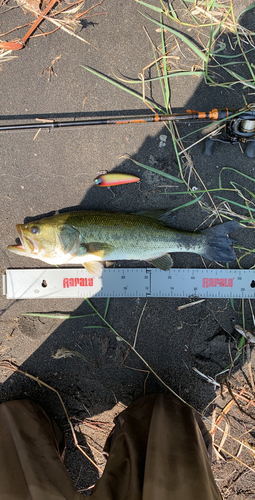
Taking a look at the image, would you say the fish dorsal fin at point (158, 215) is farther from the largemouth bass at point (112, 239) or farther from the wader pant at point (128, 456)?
the wader pant at point (128, 456)

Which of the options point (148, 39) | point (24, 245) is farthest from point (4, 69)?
point (24, 245)

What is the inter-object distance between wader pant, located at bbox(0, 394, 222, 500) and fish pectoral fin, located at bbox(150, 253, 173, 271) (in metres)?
1.48

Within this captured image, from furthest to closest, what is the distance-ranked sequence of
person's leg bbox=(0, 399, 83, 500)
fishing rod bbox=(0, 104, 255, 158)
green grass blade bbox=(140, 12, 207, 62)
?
green grass blade bbox=(140, 12, 207, 62), fishing rod bbox=(0, 104, 255, 158), person's leg bbox=(0, 399, 83, 500)

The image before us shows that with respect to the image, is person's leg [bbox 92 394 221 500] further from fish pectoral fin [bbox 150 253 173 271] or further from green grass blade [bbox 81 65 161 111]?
→ green grass blade [bbox 81 65 161 111]

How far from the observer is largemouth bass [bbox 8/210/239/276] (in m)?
2.80

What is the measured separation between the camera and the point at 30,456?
2.48 meters

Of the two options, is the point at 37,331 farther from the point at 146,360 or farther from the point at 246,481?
the point at 246,481

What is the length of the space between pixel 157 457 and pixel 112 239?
6.58ft

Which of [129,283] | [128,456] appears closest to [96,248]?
[129,283]

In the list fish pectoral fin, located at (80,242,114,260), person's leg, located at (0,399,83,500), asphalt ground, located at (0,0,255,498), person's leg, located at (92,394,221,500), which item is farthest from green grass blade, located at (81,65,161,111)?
person's leg, located at (0,399,83,500)

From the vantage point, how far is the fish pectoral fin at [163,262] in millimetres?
3023

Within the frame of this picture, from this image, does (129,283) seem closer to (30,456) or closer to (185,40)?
(30,456)

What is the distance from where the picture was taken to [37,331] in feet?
10.5

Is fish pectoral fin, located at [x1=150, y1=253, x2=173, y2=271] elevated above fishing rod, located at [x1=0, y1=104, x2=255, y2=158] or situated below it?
below
